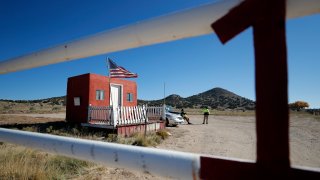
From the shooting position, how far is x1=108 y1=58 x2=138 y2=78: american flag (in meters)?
14.2

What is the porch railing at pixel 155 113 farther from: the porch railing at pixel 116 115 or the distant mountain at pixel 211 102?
the distant mountain at pixel 211 102

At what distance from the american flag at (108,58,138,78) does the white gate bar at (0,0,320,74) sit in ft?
42.2

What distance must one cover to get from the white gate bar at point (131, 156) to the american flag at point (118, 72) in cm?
1273

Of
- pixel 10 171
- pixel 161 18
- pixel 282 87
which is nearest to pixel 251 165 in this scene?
pixel 282 87

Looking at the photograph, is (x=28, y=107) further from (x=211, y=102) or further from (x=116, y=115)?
(x=211, y=102)

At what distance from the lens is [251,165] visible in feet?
2.66

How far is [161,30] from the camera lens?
1008 millimetres

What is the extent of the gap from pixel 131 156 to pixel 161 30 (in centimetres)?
51

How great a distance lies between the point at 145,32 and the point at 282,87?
53cm

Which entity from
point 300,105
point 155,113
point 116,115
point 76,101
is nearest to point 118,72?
point 116,115

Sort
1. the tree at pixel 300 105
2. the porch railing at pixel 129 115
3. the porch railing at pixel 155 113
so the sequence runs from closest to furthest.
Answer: the porch railing at pixel 129 115 < the porch railing at pixel 155 113 < the tree at pixel 300 105

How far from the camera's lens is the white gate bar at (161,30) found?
2.69ft

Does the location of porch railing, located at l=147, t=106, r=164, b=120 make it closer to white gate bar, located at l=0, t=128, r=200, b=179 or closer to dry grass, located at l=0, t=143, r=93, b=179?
dry grass, located at l=0, t=143, r=93, b=179

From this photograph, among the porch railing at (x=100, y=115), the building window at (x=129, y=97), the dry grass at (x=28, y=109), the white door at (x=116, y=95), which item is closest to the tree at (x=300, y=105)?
the dry grass at (x=28, y=109)
